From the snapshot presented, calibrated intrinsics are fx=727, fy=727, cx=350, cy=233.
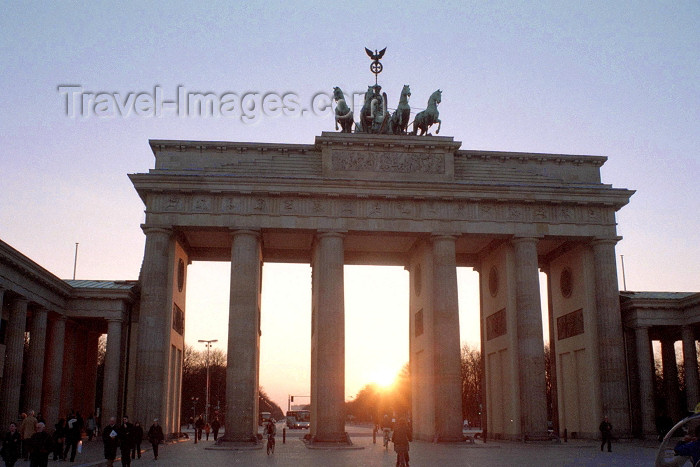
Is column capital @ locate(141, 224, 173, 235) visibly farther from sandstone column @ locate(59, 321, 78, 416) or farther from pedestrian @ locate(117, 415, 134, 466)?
pedestrian @ locate(117, 415, 134, 466)

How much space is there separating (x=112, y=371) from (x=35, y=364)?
487 cm

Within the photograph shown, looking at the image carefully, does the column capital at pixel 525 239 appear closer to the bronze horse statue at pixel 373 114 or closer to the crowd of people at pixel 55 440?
the bronze horse statue at pixel 373 114

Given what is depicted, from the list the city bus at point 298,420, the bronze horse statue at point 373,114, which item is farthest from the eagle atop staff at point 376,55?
the city bus at point 298,420

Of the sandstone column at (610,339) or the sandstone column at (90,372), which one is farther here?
the sandstone column at (90,372)

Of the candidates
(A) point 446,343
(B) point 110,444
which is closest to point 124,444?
(B) point 110,444

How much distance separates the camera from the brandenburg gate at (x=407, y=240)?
126ft

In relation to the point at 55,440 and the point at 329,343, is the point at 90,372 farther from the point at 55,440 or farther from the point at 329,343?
the point at 55,440

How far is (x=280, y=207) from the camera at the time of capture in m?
40.2

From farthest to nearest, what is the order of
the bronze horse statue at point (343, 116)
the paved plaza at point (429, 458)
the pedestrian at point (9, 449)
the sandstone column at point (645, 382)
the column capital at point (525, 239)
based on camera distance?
the bronze horse statue at point (343, 116)
the column capital at point (525, 239)
the sandstone column at point (645, 382)
the paved plaza at point (429, 458)
the pedestrian at point (9, 449)

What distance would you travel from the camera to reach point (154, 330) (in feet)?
125

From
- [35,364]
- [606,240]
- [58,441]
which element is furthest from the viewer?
[606,240]

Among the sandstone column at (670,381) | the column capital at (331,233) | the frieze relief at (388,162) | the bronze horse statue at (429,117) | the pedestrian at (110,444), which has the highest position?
the bronze horse statue at (429,117)

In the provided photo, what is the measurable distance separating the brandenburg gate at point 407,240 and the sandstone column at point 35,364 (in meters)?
4.99

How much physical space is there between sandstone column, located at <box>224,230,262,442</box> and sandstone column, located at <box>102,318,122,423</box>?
7337 millimetres
